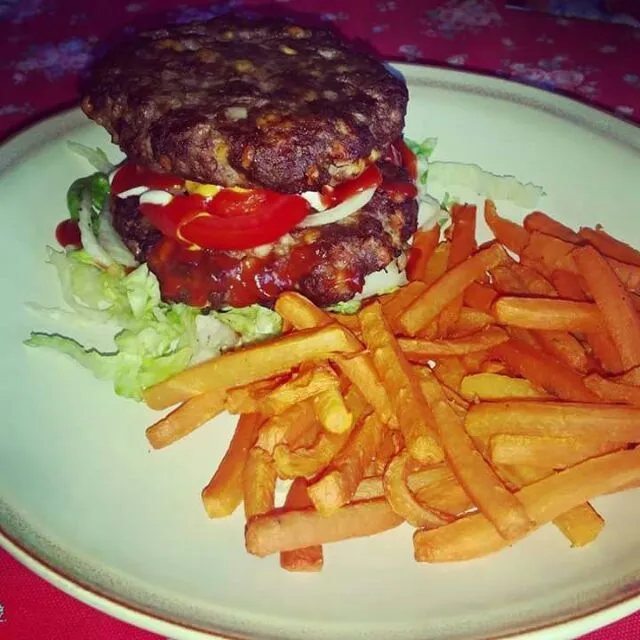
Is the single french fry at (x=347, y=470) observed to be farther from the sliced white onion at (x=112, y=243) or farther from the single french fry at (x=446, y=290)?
the sliced white onion at (x=112, y=243)

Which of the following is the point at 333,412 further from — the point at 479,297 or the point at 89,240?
the point at 89,240

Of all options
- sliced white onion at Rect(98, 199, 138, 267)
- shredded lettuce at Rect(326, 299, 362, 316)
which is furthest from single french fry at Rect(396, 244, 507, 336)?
sliced white onion at Rect(98, 199, 138, 267)

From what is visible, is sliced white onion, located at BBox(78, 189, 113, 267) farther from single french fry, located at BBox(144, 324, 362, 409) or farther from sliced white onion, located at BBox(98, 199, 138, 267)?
single french fry, located at BBox(144, 324, 362, 409)

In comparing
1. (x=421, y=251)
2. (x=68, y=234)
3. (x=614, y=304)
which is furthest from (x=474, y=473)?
(x=68, y=234)

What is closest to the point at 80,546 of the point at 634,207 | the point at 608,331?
the point at 608,331

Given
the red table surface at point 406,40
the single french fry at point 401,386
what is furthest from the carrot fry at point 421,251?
the red table surface at point 406,40
